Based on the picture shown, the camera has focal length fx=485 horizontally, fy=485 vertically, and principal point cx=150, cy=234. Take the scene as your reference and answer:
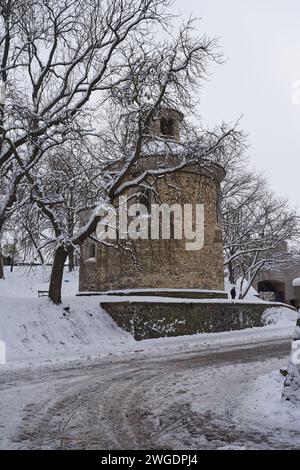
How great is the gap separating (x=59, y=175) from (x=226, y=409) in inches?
493

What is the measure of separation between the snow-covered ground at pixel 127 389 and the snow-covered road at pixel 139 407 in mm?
13

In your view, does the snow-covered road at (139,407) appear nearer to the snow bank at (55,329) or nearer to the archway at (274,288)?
the snow bank at (55,329)

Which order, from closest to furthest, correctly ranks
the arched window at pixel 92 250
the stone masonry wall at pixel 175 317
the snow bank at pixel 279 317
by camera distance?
the stone masonry wall at pixel 175 317
the arched window at pixel 92 250
the snow bank at pixel 279 317

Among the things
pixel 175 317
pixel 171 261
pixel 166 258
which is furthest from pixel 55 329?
pixel 171 261

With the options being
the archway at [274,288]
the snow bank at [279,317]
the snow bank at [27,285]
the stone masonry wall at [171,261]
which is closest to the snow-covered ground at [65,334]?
the stone masonry wall at [171,261]

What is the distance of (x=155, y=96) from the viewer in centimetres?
1680

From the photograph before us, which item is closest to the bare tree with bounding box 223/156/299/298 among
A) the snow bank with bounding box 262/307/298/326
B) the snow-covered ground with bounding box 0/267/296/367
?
the snow bank with bounding box 262/307/298/326

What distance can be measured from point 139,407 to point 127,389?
1.54 metres

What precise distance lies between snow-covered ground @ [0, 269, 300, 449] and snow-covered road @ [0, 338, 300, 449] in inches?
0.5

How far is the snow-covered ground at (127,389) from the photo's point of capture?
5441mm

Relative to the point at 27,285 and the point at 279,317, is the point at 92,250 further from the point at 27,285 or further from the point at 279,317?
the point at 27,285

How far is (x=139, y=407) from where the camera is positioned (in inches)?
275
